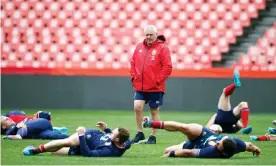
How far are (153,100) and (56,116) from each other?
8.14 metres

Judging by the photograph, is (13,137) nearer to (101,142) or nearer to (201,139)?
(101,142)

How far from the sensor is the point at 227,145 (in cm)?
1060

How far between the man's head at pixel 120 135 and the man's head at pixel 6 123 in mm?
3921

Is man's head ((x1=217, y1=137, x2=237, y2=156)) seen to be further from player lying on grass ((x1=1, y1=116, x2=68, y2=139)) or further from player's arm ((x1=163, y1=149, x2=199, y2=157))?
player lying on grass ((x1=1, y1=116, x2=68, y2=139))

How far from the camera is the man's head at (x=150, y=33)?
1366 cm

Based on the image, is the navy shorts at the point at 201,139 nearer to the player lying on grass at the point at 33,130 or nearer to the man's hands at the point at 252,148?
the man's hands at the point at 252,148

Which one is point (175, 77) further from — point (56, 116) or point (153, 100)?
point (153, 100)

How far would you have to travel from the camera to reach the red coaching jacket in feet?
45.9

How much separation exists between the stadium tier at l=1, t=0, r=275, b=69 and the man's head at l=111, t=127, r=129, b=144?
50.3ft

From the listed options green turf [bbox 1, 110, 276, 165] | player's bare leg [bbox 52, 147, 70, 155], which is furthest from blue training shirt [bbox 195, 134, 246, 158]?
player's bare leg [bbox 52, 147, 70, 155]

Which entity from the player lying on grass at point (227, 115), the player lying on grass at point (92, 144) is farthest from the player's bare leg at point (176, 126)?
the player lying on grass at point (227, 115)

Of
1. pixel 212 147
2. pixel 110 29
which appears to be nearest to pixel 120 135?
pixel 212 147

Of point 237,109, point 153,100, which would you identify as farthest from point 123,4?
point 153,100

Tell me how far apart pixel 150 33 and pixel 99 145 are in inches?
124
